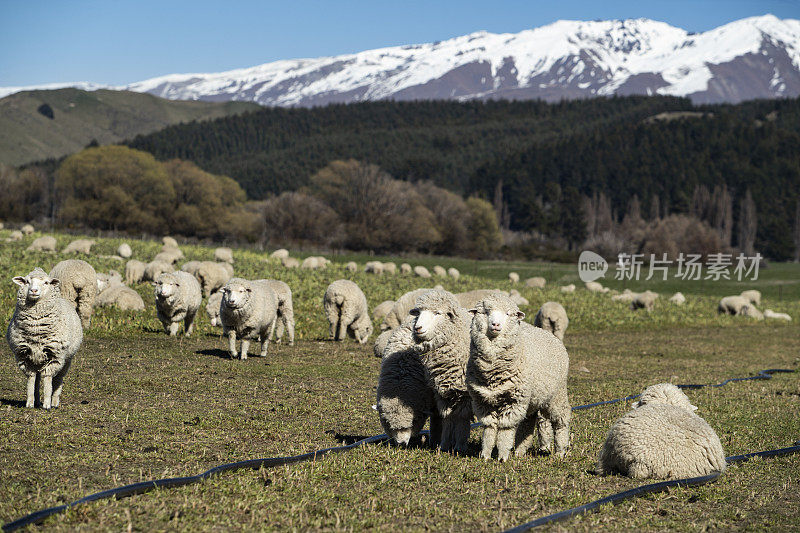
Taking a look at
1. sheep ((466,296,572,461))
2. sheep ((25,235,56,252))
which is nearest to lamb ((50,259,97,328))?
sheep ((466,296,572,461))

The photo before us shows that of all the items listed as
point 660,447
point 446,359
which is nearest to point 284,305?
point 446,359

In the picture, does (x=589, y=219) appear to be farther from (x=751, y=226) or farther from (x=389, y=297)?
(x=389, y=297)

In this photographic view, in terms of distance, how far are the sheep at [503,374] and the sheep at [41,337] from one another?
19.6 feet

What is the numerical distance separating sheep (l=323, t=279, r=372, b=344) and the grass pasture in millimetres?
1969

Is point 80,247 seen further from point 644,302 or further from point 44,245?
point 644,302

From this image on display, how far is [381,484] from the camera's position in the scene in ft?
27.9

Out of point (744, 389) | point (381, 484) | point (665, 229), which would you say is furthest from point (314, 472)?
point (665, 229)

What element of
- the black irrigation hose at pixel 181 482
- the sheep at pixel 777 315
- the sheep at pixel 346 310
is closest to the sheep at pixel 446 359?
the black irrigation hose at pixel 181 482

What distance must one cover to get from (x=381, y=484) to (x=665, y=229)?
449 ft

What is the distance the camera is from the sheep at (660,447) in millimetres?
9000

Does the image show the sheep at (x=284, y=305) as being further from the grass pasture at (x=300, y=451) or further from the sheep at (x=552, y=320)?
the sheep at (x=552, y=320)

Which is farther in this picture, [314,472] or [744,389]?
[744,389]

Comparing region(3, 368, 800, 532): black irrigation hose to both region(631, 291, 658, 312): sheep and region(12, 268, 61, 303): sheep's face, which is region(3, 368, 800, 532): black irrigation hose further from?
region(631, 291, 658, 312): sheep

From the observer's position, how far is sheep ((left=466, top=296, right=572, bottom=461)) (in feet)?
30.9
